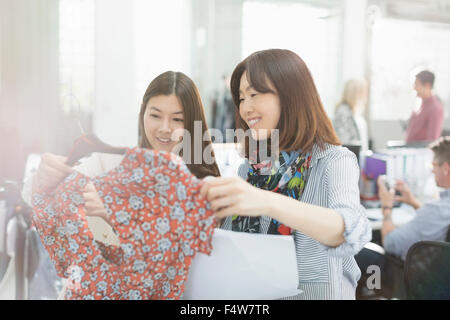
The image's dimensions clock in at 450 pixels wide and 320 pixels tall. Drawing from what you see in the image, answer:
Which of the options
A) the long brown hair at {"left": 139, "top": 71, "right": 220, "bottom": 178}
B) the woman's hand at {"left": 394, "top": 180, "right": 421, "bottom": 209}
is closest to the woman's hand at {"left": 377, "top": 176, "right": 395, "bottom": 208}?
the woman's hand at {"left": 394, "top": 180, "right": 421, "bottom": 209}

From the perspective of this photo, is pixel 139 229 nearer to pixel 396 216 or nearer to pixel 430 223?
pixel 430 223

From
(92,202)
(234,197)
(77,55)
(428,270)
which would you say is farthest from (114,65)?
(428,270)

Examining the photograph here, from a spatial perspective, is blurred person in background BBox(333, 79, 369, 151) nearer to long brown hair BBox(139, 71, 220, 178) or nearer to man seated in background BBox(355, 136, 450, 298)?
man seated in background BBox(355, 136, 450, 298)

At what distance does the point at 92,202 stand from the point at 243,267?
0.30 metres

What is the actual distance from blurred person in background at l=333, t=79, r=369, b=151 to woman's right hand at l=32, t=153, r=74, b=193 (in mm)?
2248

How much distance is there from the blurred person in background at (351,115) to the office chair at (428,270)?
1505 mm

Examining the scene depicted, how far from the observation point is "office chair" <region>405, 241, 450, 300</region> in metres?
1.28

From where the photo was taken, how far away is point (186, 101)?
35.5 inches

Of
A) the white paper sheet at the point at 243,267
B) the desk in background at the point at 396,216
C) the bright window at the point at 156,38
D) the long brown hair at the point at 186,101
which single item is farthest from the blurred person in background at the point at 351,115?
the white paper sheet at the point at 243,267

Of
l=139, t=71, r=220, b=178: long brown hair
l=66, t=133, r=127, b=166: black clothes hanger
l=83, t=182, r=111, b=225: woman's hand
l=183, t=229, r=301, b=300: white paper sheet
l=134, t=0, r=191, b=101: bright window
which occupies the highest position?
l=134, t=0, r=191, b=101: bright window

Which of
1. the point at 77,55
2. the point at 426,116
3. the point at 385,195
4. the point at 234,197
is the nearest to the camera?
the point at 234,197

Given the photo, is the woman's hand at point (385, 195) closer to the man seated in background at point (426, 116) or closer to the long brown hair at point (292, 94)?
the man seated in background at point (426, 116)

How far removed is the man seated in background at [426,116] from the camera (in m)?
2.90

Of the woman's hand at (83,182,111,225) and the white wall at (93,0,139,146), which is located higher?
the white wall at (93,0,139,146)
